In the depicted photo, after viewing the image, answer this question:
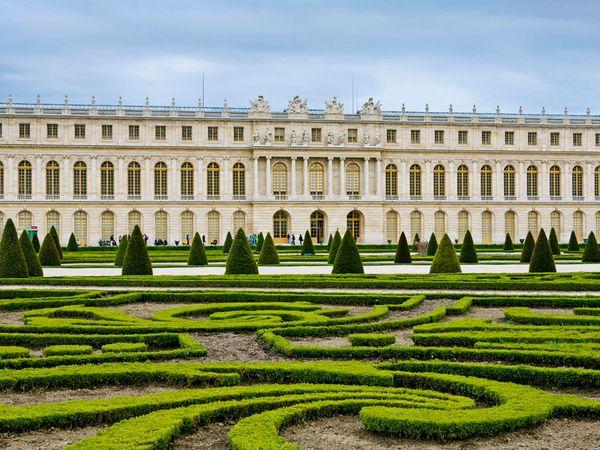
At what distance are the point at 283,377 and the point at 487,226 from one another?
170 ft

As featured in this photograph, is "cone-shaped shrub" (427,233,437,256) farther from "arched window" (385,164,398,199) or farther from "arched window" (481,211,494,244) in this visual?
"arched window" (481,211,494,244)

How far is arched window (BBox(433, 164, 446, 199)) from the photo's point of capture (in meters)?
56.3

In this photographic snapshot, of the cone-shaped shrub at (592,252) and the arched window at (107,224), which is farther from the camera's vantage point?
the arched window at (107,224)

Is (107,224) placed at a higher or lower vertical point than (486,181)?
lower

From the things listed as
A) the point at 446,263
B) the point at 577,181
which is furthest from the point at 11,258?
the point at 577,181

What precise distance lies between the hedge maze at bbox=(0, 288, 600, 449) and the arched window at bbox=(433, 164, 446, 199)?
1794 inches

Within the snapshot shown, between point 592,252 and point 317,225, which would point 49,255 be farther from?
point 317,225

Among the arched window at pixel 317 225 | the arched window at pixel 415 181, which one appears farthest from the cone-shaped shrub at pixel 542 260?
the arched window at pixel 415 181

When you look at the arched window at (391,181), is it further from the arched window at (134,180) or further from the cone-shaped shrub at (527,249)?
the cone-shaped shrub at (527,249)

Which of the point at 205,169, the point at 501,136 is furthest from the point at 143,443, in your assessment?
the point at 501,136

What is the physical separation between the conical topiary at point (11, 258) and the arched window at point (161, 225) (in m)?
34.2

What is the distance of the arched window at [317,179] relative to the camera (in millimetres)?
54594

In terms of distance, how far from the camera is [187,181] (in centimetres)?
5350

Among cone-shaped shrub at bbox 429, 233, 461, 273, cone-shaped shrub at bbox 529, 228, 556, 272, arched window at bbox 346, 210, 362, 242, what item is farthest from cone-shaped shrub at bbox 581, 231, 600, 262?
arched window at bbox 346, 210, 362, 242
